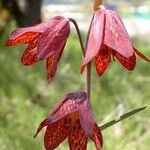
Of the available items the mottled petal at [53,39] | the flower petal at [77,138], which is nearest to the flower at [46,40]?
the mottled petal at [53,39]

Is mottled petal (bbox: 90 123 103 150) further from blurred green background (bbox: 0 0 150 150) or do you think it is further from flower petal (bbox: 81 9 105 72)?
blurred green background (bbox: 0 0 150 150)

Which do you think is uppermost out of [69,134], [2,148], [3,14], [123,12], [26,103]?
[69,134]

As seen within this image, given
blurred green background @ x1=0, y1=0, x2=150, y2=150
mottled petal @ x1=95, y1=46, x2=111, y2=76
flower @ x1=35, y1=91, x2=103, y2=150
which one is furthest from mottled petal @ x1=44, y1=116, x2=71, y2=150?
blurred green background @ x1=0, y1=0, x2=150, y2=150

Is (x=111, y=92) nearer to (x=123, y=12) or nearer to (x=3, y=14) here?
(x=3, y=14)

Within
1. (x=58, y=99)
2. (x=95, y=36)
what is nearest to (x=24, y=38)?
(x=95, y=36)

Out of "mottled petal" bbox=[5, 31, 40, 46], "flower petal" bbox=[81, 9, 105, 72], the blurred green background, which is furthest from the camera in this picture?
the blurred green background

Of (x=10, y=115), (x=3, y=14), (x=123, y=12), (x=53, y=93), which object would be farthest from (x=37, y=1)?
(x=10, y=115)
